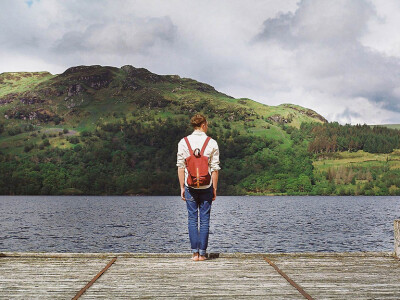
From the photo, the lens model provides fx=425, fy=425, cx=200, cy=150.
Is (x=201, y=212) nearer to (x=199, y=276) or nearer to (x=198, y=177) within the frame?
(x=198, y=177)

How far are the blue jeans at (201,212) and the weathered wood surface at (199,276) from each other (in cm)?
45

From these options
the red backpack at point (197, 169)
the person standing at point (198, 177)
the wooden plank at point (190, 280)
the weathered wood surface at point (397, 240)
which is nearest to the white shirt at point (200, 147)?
the person standing at point (198, 177)

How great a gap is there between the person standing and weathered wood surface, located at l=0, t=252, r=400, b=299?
0.67 metres

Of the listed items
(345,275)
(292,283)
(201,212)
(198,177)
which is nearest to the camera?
(292,283)

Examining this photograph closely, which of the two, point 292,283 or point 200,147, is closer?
point 292,283

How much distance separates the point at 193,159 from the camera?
418 inches

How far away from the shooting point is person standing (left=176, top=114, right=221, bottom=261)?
34.8 ft

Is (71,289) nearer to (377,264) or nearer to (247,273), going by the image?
(247,273)

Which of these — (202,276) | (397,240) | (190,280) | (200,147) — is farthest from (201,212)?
(397,240)

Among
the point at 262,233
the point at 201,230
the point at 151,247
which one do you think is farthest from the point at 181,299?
the point at 262,233

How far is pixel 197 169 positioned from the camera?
10.5m

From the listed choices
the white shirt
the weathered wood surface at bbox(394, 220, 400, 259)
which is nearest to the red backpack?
the white shirt

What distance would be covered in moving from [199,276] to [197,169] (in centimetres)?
271

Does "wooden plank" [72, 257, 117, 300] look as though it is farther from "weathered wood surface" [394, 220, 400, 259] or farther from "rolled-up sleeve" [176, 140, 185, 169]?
"weathered wood surface" [394, 220, 400, 259]
